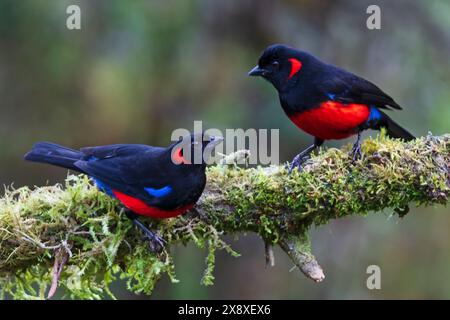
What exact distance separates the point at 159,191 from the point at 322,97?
1462mm

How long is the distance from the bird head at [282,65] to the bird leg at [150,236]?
1619 mm

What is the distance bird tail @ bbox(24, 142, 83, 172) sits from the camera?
4.18 metres

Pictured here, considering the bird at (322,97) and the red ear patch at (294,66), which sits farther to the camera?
the red ear patch at (294,66)

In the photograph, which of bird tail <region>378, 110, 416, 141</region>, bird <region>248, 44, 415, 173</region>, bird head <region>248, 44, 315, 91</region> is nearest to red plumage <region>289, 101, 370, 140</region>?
bird <region>248, 44, 415, 173</region>

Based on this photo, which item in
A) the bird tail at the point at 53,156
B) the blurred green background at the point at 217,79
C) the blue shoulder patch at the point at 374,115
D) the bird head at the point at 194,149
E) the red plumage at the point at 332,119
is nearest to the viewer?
the bird head at the point at 194,149

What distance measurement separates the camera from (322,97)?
4613mm

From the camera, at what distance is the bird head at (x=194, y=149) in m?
A: 3.98

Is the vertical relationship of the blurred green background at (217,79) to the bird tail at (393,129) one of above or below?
above

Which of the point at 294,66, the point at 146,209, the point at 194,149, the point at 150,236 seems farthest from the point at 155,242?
the point at 294,66

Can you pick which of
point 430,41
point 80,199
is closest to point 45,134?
point 80,199

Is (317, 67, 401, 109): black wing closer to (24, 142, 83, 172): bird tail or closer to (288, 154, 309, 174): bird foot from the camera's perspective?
(288, 154, 309, 174): bird foot

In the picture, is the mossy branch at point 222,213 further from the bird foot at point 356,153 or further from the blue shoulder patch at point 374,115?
the blue shoulder patch at point 374,115

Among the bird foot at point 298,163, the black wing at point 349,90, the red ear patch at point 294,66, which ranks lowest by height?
the bird foot at point 298,163

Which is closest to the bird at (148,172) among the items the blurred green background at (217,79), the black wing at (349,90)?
the black wing at (349,90)
